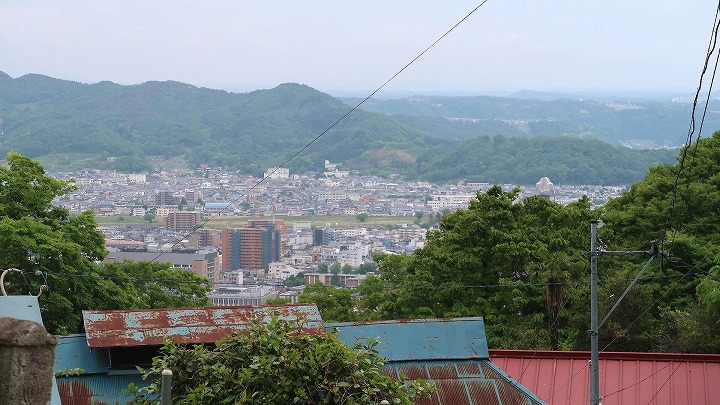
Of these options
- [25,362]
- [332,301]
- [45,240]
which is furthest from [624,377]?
[332,301]

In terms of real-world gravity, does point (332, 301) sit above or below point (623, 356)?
below

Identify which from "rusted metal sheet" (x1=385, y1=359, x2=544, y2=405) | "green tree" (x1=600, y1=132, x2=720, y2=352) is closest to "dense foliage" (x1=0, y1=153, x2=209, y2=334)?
"green tree" (x1=600, y1=132, x2=720, y2=352)

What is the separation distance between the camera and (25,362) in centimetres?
477

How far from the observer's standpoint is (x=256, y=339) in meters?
10.1

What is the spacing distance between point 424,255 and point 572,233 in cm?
531

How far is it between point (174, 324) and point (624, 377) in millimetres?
7651

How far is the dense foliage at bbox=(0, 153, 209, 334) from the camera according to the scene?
3409 cm

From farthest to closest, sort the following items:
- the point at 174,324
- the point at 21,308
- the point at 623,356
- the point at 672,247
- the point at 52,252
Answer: the point at 52,252 → the point at 672,247 → the point at 623,356 → the point at 174,324 → the point at 21,308

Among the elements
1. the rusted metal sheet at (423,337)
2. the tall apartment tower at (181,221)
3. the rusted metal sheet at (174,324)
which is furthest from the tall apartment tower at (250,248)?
the rusted metal sheet at (174,324)

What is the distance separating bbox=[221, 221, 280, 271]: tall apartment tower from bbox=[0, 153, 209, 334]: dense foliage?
11394 centimetres

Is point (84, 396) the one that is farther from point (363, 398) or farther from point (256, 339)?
point (363, 398)

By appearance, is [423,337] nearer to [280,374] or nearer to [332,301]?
[280,374]

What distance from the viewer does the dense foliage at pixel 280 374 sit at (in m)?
9.37

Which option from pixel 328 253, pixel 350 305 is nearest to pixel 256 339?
pixel 350 305
